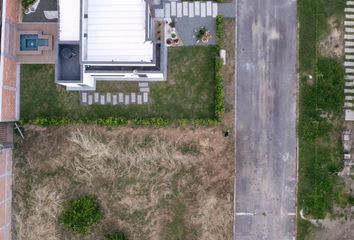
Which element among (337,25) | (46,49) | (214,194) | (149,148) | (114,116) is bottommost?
(214,194)

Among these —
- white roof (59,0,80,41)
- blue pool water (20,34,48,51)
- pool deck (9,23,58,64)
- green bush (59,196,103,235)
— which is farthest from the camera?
pool deck (9,23,58,64)

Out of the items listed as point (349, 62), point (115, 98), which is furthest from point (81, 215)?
point (349, 62)

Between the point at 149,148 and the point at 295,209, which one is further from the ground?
the point at 149,148

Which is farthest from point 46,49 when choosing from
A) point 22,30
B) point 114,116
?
point 114,116

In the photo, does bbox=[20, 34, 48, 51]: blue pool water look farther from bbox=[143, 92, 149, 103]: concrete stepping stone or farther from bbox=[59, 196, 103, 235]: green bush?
bbox=[59, 196, 103, 235]: green bush

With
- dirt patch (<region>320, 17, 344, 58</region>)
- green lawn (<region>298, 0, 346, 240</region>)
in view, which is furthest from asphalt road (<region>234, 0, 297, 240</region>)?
dirt patch (<region>320, 17, 344, 58</region>)

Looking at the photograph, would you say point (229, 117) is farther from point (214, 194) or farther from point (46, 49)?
point (46, 49)

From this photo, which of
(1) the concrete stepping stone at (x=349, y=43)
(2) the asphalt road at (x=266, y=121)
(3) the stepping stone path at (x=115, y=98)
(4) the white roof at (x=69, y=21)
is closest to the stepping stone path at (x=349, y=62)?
(1) the concrete stepping stone at (x=349, y=43)
